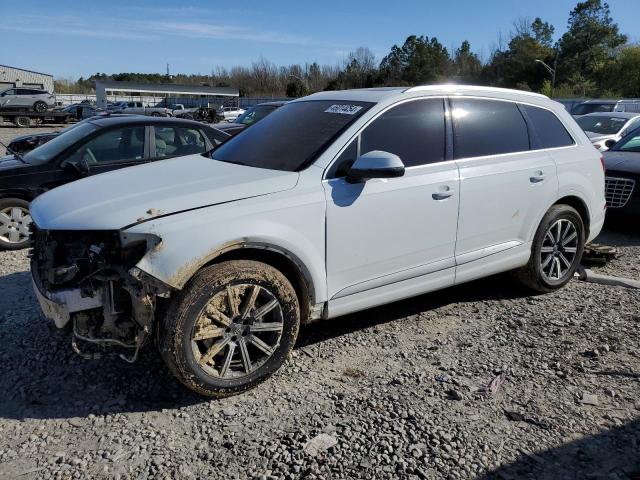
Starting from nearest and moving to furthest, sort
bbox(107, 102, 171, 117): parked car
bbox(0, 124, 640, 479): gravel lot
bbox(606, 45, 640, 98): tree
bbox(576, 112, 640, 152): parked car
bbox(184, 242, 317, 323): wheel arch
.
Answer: bbox(0, 124, 640, 479): gravel lot, bbox(184, 242, 317, 323): wheel arch, bbox(576, 112, 640, 152): parked car, bbox(107, 102, 171, 117): parked car, bbox(606, 45, 640, 98): tree

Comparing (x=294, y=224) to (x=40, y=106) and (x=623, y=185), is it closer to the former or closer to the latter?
(x=623, y=185)

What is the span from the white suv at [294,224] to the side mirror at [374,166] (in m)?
0.01

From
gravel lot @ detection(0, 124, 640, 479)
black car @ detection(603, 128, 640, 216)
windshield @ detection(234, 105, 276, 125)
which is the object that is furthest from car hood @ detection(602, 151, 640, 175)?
windshield @ detection(234, 105, 276, 125)

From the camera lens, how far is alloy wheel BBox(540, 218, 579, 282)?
4906mm

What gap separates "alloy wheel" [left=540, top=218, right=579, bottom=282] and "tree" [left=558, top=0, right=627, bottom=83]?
67688 mm

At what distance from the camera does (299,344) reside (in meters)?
4.09

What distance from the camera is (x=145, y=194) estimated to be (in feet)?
10.9

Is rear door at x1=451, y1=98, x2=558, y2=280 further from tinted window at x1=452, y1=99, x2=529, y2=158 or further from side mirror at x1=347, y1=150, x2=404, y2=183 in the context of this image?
side mirror at x1=347, y1=150, x2=404, y2=183

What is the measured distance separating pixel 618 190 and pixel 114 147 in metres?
6.66

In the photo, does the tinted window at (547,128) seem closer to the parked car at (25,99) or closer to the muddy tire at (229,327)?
the muddy tire at (229,327)

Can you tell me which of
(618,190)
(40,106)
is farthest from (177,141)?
(40,106)

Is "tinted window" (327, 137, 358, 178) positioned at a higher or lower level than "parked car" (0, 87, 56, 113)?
lower

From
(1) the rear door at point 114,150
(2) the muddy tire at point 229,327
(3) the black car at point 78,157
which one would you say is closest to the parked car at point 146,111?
(3) the black car at point 78,157

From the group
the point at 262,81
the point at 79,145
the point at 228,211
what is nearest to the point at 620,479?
the point at 228,211
